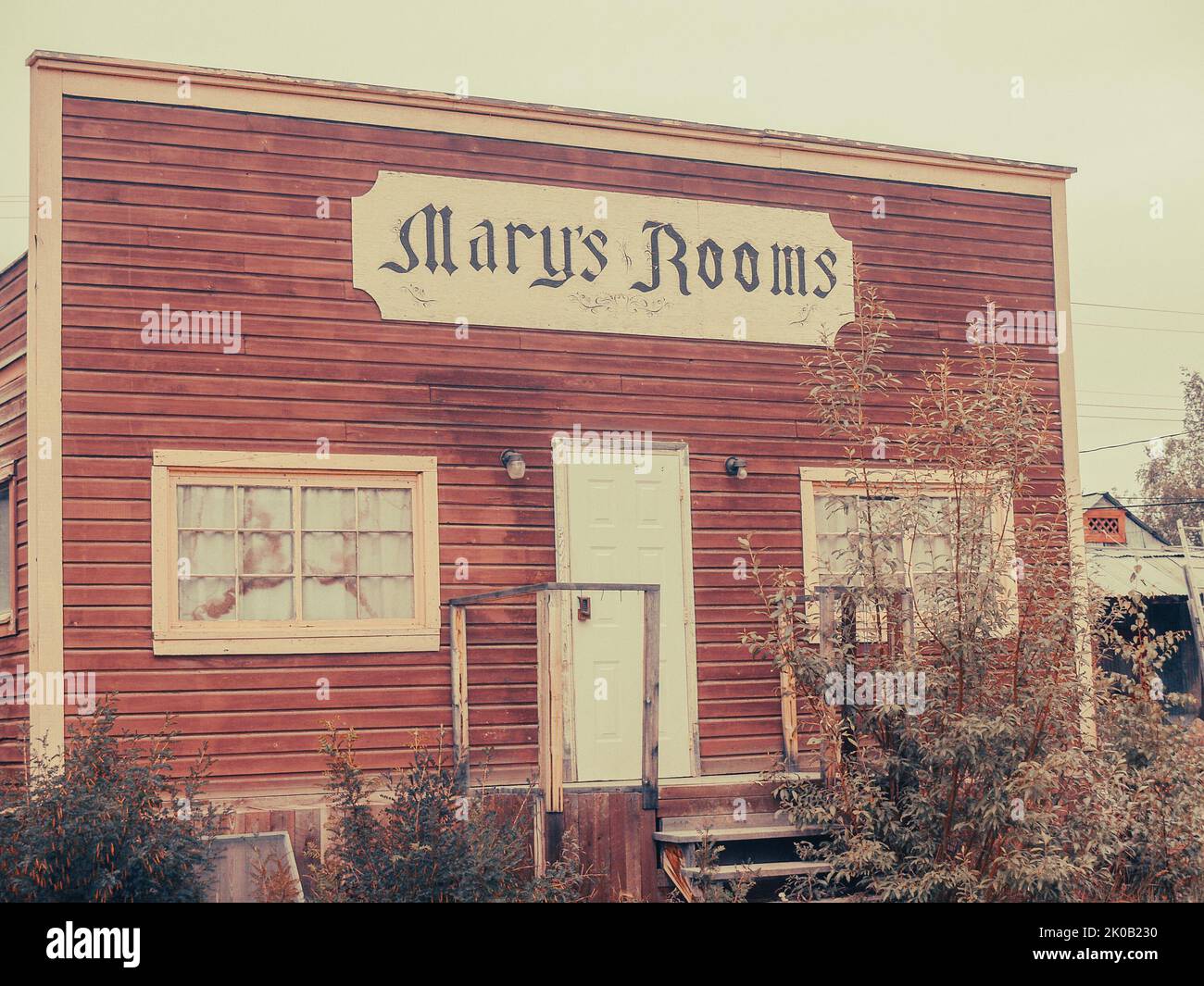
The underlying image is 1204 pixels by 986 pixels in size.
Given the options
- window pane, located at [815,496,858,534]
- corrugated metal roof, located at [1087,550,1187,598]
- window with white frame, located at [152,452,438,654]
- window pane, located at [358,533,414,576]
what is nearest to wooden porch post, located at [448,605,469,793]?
window with white frame, located at [152,452,438,654]

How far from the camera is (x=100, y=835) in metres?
8.09

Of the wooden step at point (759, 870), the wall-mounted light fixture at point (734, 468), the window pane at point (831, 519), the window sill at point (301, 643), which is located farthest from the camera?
the window pane at point (831, 519)

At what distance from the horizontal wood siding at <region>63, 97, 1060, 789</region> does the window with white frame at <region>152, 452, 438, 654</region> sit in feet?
0.44

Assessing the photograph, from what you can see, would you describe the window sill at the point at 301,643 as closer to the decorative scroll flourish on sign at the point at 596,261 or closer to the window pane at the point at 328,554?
the window pane at the point at 328,554

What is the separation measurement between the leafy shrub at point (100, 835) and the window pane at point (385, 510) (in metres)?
2.75

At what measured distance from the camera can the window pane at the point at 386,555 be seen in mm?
11188

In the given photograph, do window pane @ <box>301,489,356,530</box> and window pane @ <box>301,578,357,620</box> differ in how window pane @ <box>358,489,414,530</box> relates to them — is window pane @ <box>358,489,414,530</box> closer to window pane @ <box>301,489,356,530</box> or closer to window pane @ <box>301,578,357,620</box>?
window pane @ <box>301,489,356,530</box>

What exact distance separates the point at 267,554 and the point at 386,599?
96 centimetres

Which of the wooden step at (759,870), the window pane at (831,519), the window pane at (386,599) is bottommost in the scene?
the wooden step at (759,870)

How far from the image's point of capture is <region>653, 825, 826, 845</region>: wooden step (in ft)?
31.9

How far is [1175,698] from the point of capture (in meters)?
10.3

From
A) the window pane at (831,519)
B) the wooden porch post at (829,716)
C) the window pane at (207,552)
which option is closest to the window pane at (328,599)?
the window pane at (207,552)
